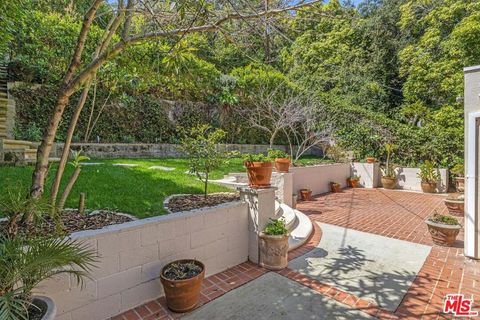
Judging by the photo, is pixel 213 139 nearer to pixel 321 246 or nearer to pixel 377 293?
pixel 321 246

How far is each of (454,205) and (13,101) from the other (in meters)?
13.6

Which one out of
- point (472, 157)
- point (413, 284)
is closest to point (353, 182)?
point (472, 157)

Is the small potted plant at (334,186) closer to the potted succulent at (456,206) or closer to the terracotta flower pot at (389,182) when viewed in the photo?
the terracotta flower pot at (389,182)

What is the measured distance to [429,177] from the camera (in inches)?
403

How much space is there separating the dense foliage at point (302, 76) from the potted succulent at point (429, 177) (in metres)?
0.81

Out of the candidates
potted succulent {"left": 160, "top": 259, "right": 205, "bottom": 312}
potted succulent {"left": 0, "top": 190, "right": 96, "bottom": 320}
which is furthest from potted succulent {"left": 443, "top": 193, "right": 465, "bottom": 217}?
potted succulent {"left": 0, "top": 190, "right": 96, "bottom": 320}

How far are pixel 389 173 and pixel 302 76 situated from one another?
434 inches

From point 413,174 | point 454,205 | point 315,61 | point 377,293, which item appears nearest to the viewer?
point 377,293

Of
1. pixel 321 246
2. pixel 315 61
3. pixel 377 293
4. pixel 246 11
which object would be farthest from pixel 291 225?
pixel 315 61

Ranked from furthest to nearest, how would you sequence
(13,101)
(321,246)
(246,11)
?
(13,101) < (321,246) < (246,11)

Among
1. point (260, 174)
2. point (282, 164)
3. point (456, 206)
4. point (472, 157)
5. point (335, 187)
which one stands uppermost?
point (472, 157)

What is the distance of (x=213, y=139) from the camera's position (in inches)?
180

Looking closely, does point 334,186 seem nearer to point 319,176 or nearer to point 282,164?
point 319,176

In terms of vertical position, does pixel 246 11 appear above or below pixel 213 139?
above
